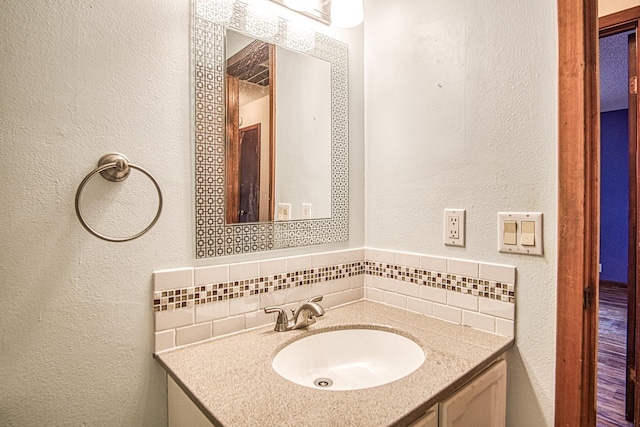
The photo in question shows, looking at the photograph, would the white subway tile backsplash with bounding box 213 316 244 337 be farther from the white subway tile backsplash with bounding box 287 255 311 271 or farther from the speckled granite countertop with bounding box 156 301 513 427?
the white subway tile backsplash with bounding box 287 255 311 271

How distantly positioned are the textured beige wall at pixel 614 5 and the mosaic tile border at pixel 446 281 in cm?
137

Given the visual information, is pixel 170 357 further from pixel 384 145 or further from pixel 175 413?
pixel 384 145

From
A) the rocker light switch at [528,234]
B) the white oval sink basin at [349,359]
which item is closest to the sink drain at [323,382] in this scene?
the white oval sink basin at [349,359]

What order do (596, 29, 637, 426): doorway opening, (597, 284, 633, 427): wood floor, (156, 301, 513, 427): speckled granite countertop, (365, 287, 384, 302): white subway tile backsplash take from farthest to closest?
(596, 29, 637, 426): doorway opening < (597, 284, 633, 427): wood floor < (365, 287, 384, 302): white subway tile backsplash < (156, 301, 513, 427): speckled granite countertop

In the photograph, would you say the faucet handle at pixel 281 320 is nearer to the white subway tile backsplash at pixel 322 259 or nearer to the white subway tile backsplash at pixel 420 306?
the white subway tile backsplash at pixel 322 259

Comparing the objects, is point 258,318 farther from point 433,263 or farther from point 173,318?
point 433,263

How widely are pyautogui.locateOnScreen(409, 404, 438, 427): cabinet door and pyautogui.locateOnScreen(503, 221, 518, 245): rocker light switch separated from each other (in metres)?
0.51

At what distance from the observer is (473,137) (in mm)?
1055

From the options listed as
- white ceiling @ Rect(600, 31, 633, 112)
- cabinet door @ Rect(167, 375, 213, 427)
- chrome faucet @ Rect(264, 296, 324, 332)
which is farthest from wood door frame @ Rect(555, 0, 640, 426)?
white ceiling @ Rect(600, 31, 633, 112)

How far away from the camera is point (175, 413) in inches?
32.9

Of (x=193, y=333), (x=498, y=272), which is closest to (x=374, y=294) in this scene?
(x=498, y=272)

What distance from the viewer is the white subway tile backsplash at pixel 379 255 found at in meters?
1.28

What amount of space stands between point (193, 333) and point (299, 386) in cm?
37

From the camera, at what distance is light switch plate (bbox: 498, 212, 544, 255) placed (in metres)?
0.93
